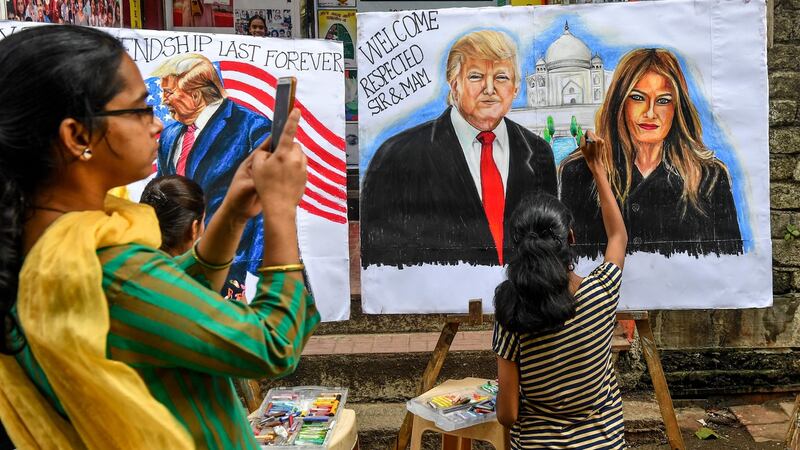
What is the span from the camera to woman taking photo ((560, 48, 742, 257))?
3.15 m

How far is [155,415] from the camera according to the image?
107cm

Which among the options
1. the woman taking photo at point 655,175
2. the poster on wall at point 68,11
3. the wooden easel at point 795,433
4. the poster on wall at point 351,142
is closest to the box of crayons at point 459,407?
the woman taking photo at point 655,175

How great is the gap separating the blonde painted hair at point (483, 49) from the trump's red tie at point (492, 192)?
0.98ft

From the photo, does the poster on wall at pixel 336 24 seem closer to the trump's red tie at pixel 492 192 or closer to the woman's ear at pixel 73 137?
the trump's red tie at pixel 492 192

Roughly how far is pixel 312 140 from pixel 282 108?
2.05 meters

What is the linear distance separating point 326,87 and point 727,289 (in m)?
1.83

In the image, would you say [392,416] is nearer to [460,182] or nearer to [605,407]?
[460,182]

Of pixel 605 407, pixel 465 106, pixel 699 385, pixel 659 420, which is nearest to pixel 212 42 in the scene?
pixel 465 106

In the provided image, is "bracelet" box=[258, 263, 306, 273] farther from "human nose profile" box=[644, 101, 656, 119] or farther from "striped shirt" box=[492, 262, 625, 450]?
"human nose profile" box=[644, 101, 656, 119]

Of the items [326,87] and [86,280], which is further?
[326,87]

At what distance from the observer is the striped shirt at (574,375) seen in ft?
7.37

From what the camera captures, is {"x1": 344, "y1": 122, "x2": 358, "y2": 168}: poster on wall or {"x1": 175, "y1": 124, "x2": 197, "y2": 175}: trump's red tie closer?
{"x1": 175, "y1": 124, "x2": 197, "y2": 175}: trump's red tie

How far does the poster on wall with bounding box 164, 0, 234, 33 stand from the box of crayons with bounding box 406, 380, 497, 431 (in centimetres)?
421

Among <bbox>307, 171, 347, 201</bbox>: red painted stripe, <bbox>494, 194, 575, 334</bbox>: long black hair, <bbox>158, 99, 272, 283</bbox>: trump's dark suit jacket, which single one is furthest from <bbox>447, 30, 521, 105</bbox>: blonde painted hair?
<bbox>494, 194, 575, 334</bbox>: long black hair
